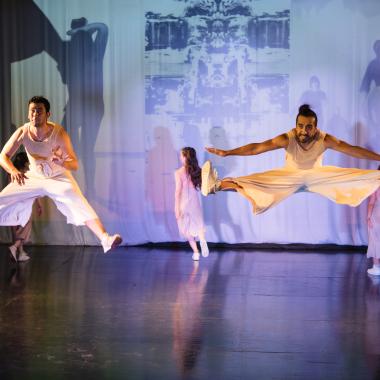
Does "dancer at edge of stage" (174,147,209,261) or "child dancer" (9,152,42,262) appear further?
"dancer at edge of stage" (174,147,209,261)

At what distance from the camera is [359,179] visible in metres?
5.12

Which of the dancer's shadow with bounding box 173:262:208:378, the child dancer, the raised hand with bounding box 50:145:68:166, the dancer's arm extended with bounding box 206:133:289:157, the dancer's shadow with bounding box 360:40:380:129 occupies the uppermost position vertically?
the dancer's shadow with bounding box 360:40:380:129

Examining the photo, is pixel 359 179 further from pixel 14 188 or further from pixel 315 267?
pixel 14 188

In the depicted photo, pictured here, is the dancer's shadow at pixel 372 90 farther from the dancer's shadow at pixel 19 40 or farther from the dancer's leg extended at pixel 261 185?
the dancer's shadow at pixel 19 40

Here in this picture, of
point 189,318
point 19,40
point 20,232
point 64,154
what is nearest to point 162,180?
point 20,232

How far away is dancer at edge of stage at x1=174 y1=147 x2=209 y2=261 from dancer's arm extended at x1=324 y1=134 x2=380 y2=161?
1820 mm

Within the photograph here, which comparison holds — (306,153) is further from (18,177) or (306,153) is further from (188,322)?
(18,177)

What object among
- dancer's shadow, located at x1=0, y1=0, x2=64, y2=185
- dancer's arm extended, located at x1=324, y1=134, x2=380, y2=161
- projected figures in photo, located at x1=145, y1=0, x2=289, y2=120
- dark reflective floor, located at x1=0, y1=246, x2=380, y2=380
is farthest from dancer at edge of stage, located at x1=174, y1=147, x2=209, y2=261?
dancer's shadow, located at x1=0, y1=0, x2=64, y2=185

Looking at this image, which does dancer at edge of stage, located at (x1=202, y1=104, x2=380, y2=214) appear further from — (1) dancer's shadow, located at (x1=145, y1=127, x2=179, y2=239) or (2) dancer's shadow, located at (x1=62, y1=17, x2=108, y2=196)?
(2) dancer's shadow, located at (x1=62, y1=17, x2=108, y2=196)

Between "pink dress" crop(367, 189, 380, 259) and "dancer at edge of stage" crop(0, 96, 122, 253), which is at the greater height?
"dancer at edge of stage" crop(0, 96, 122, 253)

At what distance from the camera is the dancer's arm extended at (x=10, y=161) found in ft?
16.4

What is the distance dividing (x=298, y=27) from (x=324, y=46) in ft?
1.22

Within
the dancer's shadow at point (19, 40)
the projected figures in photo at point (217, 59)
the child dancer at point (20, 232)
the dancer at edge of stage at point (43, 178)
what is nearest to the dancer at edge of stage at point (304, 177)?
the dancer at edge of stage at point (43, 178)

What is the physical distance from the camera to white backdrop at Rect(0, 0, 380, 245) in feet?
24.5
